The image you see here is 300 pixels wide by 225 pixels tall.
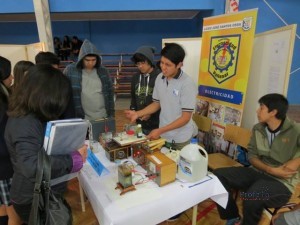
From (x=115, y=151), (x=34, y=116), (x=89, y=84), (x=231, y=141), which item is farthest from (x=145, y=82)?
(x=34, y=116)

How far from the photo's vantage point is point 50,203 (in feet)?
3.20

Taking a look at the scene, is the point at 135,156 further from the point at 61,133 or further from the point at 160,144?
the point at 61,133

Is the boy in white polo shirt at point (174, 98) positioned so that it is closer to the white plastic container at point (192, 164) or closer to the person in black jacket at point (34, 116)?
the white plastic container at point (192, 164)

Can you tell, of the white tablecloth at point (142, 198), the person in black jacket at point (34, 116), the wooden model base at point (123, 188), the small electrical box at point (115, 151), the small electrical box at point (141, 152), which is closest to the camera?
the person in black jacket at point (34, 116)

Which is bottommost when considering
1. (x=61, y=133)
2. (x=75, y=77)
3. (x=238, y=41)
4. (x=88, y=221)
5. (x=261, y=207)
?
(x=88, y=221)

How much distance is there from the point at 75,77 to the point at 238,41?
1713 millimetres

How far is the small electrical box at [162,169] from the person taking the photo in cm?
120

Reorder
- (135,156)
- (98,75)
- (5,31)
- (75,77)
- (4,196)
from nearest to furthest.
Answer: (4,196)
(135,156)
(75,77)
(98,75)
(5,31)

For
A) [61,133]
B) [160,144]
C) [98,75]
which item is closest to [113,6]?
[98,75]

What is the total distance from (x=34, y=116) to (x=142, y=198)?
2.14ft

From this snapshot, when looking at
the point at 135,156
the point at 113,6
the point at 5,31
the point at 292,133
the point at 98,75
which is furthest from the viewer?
the point at 5,31

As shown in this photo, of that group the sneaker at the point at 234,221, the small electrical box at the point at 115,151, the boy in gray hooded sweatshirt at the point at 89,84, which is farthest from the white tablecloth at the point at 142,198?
the boy in gray hooded sweatshirt at the point at 89,84

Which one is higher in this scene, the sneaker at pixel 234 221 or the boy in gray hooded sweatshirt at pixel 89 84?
the boy in gray hooded sweatshirt at pixel 89 84

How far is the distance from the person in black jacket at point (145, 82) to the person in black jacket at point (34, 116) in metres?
1.19
